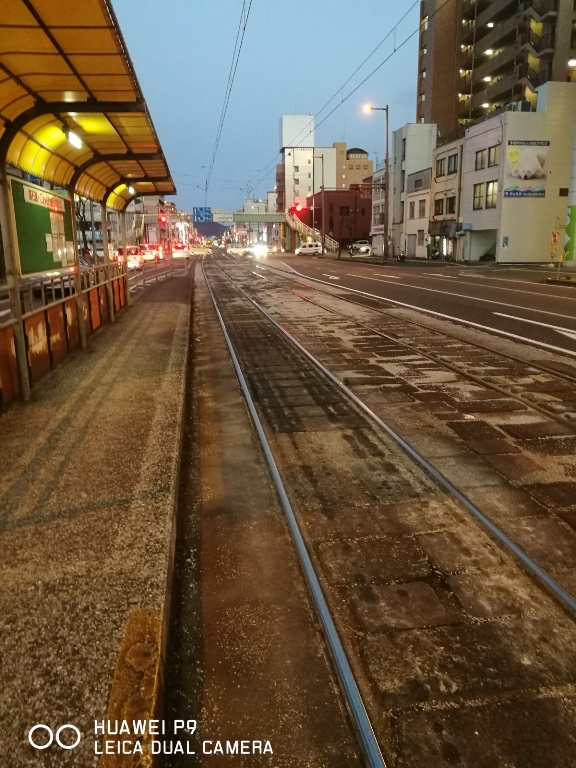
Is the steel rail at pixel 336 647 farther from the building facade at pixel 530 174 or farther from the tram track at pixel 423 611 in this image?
the building facade at pixel 530 174

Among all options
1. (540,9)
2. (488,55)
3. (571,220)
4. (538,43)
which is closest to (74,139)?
(571,220)

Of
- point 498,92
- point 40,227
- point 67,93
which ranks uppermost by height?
point 498,92

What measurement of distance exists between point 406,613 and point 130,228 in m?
89.9

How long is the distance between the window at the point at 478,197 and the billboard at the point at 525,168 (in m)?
3.45

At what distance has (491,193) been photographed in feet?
154

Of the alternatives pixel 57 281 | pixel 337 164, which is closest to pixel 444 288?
pixel 57 281

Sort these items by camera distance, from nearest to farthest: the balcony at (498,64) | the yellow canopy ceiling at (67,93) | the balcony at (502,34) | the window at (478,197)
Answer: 1. the yellow canopy ceiling at (67,93)
2. the window at (478,197)
3. the balcony at (502,34)
4. the balcony at (498,64)

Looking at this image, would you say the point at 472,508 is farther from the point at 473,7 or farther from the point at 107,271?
the point at 473,7

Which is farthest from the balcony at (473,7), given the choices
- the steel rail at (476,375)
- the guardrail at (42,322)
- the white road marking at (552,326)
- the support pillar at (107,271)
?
the guardrail at (42,322)

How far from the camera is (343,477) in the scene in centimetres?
558

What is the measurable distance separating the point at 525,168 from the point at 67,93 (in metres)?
44.8

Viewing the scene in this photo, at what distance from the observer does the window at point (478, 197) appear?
48.3 m

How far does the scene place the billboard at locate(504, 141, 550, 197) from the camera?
1757 inches

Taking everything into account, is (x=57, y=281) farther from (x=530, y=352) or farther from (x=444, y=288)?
(x=444, y=288)
